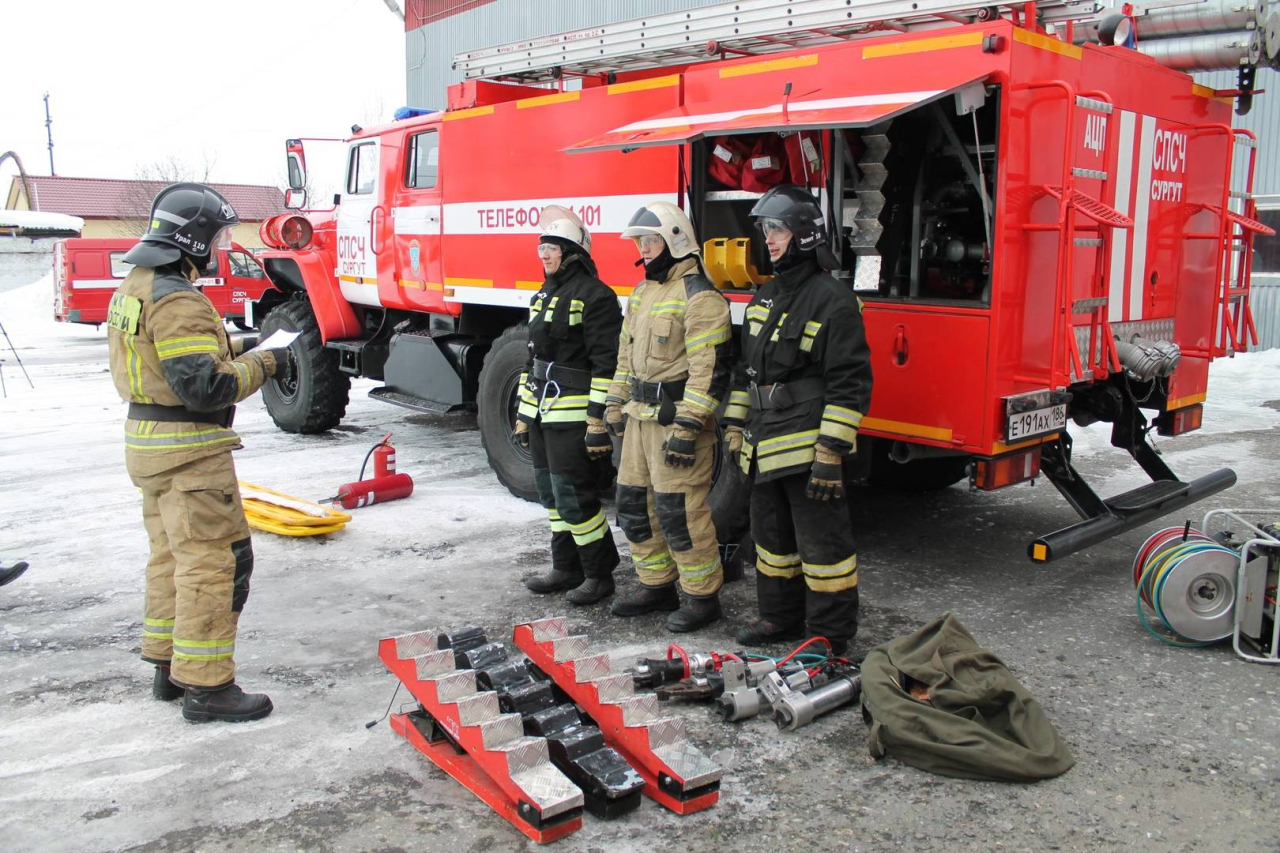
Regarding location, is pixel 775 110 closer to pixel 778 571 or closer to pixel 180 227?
pixel 778 571

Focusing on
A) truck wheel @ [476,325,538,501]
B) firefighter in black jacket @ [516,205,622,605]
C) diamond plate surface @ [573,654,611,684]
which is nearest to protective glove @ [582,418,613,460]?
firefighter in black jacket @ [516,205,622,605]

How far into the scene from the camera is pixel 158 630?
4000 millimetres

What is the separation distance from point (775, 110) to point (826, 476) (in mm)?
1878

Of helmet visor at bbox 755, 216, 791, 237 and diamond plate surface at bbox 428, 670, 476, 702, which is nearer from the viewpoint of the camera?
diamond plate surface at bbox 428, 670, 476, 702

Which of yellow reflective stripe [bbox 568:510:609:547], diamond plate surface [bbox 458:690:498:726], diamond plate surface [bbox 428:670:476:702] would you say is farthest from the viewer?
yellow reflective stripe [bbox 568:510:609:547]

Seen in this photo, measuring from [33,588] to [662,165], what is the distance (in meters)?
3.99

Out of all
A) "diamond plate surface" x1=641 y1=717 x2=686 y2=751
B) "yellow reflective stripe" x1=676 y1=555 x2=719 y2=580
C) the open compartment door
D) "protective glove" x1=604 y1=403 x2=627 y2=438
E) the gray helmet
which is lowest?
"diamond plate surface" x1=641 y1=717 x2=686 y2=751

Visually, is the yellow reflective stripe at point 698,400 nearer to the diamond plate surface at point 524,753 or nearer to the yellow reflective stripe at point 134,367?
the diamond plate surface at point 524,753

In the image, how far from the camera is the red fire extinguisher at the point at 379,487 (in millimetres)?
6914

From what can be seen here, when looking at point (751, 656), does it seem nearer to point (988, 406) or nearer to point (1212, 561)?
point (988, 406)

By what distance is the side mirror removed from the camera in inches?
342

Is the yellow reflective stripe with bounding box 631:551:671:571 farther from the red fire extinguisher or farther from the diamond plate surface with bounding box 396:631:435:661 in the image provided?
the red fire extinguisher

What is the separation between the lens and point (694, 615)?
4832mm

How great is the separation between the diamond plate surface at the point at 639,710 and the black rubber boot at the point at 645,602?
4.99 ft
